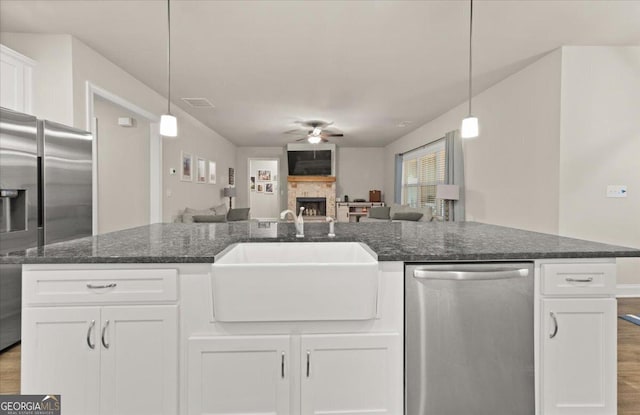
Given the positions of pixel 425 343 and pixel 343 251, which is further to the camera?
pixel 343 251

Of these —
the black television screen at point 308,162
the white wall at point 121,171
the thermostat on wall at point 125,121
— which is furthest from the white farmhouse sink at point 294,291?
the black television screen at point 308,162

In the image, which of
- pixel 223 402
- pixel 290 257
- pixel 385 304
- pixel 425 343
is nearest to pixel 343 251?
pixel 290 257

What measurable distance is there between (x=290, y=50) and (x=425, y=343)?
2993 mm

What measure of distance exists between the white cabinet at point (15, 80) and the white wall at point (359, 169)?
7.71 meters

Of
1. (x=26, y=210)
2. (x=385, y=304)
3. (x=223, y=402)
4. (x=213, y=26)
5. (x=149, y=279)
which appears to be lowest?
(x=223, y=402)

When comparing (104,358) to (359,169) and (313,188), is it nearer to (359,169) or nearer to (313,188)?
(313,188)

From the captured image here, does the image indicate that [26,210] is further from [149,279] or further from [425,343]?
[425,343]

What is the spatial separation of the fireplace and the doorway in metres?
1.32

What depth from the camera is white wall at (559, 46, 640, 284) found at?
3.48 metres

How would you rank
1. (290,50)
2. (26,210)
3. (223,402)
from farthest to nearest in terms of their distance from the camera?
(290,50) < (26,210) < (223,402)

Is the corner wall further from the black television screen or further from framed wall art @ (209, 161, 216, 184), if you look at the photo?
the black television screen

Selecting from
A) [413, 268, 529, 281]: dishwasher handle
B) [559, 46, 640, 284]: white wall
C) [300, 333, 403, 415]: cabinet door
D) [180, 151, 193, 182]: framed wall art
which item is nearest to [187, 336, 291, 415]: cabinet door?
[300, 333, 403, 415]: cabinet door

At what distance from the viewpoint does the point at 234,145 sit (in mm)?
9539

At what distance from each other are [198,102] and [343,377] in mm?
4886
